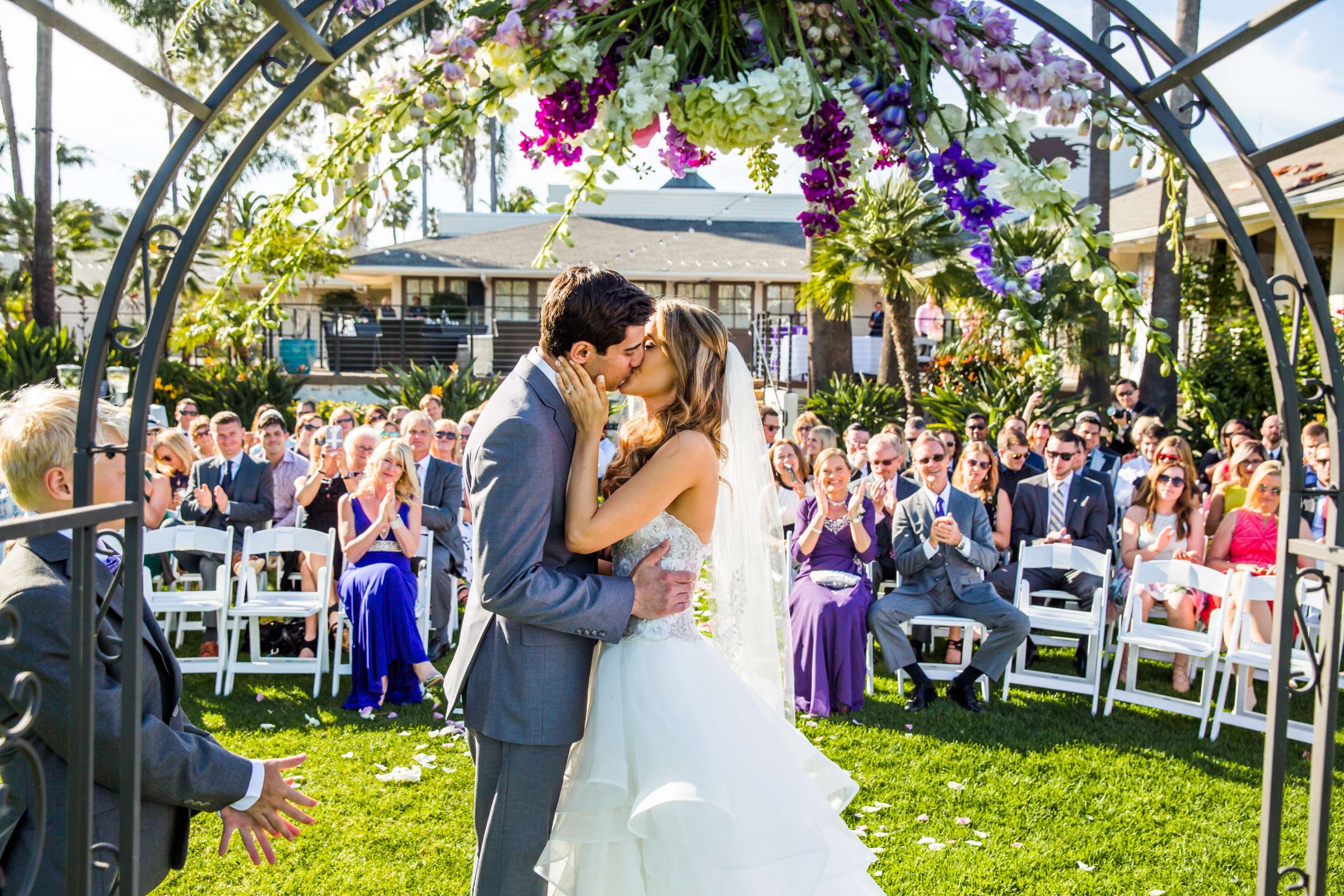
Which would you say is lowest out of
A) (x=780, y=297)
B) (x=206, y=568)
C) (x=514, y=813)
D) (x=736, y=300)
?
(x=206, y=568)

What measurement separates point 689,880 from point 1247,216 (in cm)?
1536

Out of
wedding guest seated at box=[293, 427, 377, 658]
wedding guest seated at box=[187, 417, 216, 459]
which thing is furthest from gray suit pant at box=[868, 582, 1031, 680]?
wedding guest seated at box=[187, 417, 216, 459]

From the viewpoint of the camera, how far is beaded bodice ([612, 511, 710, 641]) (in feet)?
10.3

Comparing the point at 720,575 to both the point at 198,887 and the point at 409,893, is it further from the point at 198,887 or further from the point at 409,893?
the point at 198,887

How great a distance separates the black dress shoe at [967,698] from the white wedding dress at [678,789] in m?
3.69

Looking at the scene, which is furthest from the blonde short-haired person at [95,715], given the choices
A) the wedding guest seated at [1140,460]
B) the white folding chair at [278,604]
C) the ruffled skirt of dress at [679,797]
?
the wedding guest seated at [1140,460]

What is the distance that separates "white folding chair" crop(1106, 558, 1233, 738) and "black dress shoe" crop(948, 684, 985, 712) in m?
0.80

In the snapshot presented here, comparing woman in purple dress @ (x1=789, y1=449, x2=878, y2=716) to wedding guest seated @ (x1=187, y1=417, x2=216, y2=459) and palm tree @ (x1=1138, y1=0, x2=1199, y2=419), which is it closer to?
wedding guest seated @ (x1=187, y1=417, x2=216, y2=459)

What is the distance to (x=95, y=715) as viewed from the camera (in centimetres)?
221

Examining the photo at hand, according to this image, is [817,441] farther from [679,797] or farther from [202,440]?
[679,797]

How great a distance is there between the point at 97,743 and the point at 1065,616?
6.14 metres

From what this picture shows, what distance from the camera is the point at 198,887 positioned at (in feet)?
13.8

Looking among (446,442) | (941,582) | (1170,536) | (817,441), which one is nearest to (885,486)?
(941,582)

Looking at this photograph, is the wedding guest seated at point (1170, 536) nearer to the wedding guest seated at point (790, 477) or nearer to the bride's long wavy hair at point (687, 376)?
the wedding guest seated at point (790, 477)
